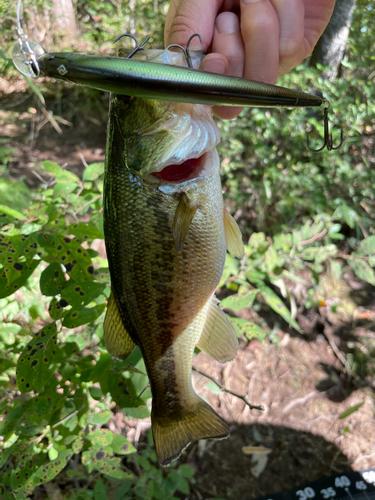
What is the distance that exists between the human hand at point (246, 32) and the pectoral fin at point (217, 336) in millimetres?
745

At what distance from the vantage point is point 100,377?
3.95 ft

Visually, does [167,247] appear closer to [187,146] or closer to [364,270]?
[187,146]

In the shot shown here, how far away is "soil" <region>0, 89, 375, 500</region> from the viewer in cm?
224

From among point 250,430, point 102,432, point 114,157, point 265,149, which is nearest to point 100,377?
point 102,432

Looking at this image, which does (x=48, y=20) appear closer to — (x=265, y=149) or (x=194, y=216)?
(x=265, y=149)

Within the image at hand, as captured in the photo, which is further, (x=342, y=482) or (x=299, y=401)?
(x=299, y=401)

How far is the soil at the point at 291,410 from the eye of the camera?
7.34 feet

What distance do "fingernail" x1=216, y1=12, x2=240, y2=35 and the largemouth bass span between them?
0.38 meters

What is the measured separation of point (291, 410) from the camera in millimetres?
2562

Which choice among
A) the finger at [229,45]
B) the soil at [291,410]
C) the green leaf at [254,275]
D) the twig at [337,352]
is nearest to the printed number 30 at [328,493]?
the soil at [291,410]

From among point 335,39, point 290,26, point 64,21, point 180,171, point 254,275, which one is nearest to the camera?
point 180,171

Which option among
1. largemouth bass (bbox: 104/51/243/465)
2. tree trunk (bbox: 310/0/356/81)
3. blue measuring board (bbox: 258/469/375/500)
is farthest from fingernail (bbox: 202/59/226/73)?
tree trunk (bbox: 310/0/356/81)

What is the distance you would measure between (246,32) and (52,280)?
3.56 feet

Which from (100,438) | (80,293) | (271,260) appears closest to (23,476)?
(100,438)
